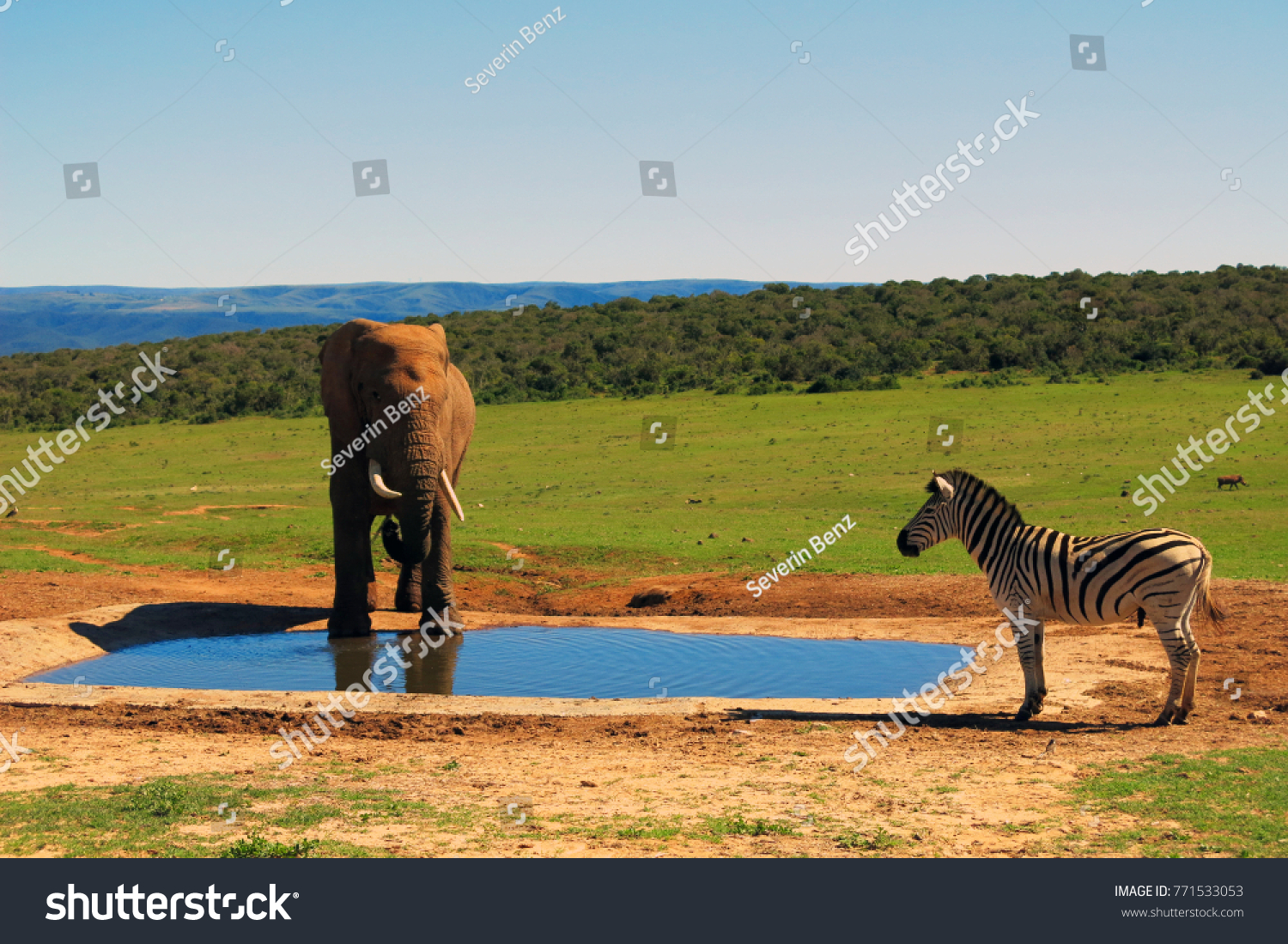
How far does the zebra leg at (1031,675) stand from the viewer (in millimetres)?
12062

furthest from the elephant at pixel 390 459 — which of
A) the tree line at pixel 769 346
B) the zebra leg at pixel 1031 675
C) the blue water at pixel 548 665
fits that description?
the tree line at pixel 769 346

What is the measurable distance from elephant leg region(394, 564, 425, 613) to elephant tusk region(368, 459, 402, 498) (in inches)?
88.6

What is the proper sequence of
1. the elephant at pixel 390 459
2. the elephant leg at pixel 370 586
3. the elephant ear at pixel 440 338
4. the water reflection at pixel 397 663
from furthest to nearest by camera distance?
Answer: the elephant ear at pixel 440 338, the elephant leg at pixel 370 586, the elephant at pixel 390 459, the water reflection at pixel 397 663

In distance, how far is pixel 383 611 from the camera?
18.5 m

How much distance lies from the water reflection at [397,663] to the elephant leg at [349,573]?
0.20 metres

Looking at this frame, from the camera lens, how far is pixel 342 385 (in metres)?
17.4

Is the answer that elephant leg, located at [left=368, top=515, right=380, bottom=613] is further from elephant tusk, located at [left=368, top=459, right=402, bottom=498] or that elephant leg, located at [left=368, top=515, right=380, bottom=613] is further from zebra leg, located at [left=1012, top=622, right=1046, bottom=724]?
zebra leg, located at [left=1012, top=622, right=1046, bottom=724]

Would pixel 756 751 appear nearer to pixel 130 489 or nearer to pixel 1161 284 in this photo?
pixel 130 489

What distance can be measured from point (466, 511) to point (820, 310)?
154ft

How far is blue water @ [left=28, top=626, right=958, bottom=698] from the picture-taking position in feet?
47.6

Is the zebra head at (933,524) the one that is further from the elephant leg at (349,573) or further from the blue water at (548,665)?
the elephant leg at (349,573)

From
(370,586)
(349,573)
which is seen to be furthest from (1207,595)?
(370,586)
